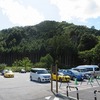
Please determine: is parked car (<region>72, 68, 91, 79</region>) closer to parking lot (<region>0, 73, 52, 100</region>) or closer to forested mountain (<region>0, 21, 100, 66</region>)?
parking lot (<region>0, 73, 52, 100</region>)

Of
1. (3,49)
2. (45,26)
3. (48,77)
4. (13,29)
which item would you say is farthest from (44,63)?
(45,26)

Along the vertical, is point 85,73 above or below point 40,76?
above

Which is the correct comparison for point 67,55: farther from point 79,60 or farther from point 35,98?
point 35,98

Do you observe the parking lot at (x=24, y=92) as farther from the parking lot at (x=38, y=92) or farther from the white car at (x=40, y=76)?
the white car at (x=40, y=76)

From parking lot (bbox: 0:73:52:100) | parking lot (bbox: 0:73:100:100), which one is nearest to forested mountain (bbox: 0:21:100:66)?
parking lot (bbox: 0:73:100:100)

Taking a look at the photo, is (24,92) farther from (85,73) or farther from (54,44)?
(54,44)

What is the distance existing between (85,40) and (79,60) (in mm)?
8159

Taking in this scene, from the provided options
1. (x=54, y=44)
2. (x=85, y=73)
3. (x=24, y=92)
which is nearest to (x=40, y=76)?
(x=85, y=73)

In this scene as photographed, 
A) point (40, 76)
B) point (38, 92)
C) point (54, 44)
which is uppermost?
point (54, 44)

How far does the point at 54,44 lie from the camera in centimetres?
9106

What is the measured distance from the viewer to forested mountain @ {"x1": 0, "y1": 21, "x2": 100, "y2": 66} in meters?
89.9

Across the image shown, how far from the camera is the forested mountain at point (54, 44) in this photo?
8994 cm

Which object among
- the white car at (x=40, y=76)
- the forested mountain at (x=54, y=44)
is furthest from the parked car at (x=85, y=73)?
the forested mountain at (x=54, y=44)

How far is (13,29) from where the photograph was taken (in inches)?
6107
